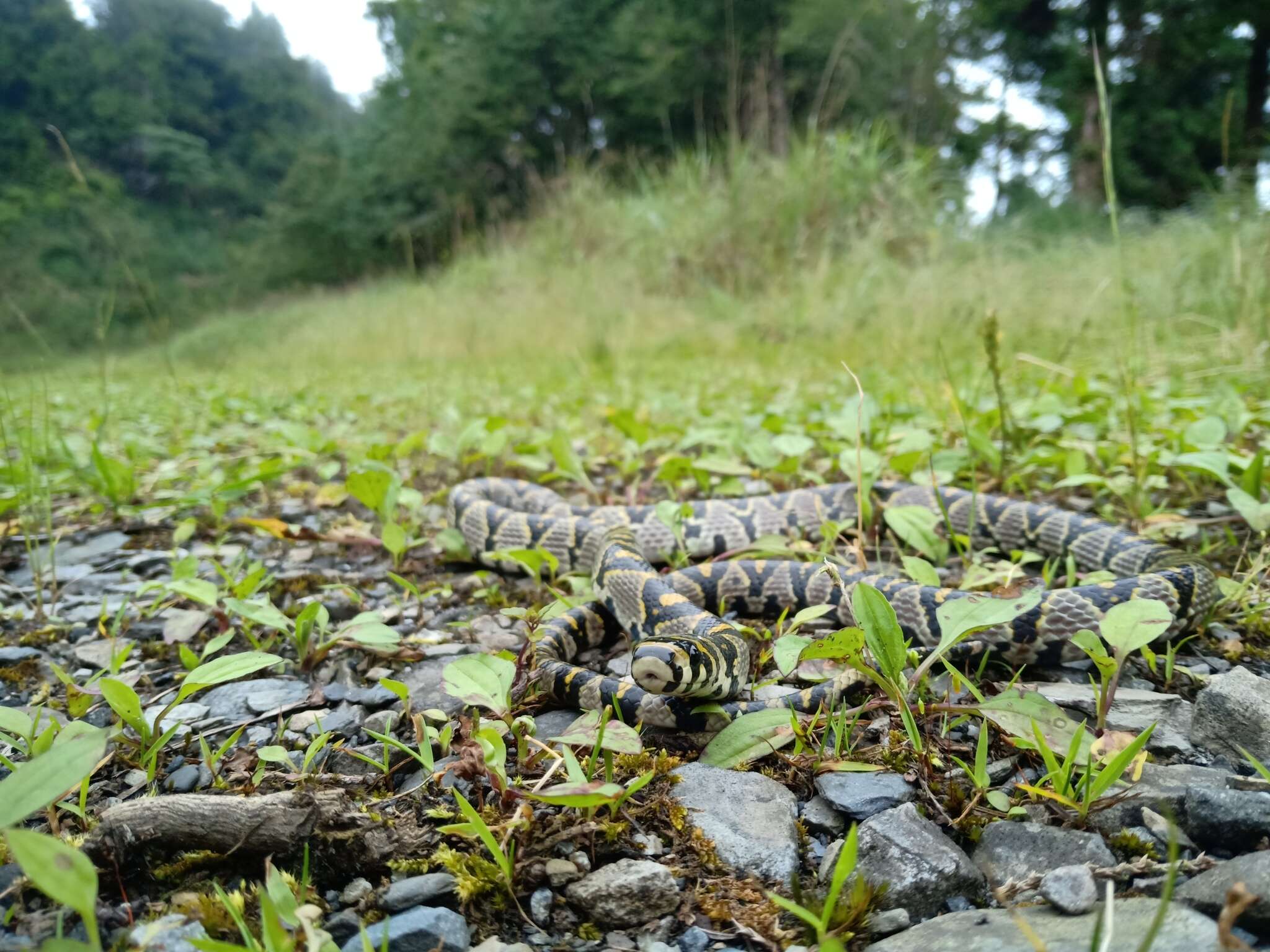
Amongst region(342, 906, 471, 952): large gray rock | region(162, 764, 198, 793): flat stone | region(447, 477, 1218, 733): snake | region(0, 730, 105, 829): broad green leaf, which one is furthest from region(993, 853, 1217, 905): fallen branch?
region(162, 764, 198, 793): flat stone

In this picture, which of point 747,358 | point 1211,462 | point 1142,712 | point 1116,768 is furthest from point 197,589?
point 747,358

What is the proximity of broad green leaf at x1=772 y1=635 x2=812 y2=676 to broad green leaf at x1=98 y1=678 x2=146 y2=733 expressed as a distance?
157cm

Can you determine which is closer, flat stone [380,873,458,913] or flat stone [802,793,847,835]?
flat stone [380,873,458,913]

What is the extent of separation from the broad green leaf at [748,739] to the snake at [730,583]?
0.26 ft

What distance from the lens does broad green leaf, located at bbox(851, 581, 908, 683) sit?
173 centimetres

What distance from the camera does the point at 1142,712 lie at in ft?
6.18

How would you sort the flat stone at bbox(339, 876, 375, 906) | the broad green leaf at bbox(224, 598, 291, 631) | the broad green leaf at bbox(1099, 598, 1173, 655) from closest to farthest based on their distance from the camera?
1. the flat stone at bbox(339, 876, 375, 906)
2. the broad green leaf at bbox(1099, 598, 1173, 655)
3. the broad green leaf at bbox(224, 598, 291, 631)

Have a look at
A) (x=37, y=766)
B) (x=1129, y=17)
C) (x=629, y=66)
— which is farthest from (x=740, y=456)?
(x=1129, y=17)

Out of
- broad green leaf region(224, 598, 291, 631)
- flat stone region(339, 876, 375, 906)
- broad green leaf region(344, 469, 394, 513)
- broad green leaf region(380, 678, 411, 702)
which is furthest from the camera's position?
broad green leaf region(344, 469, 394, 513)

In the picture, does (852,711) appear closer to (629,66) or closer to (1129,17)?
(629,66)

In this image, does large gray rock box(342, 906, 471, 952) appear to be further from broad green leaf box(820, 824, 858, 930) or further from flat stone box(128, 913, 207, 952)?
broad green leaf box(820, 824, 858, 930)

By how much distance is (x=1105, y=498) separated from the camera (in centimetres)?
347

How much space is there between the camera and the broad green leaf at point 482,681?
1798mm

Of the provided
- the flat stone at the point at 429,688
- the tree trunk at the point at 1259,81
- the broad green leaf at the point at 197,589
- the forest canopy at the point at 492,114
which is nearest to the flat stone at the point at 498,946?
the flat stone at the point at 429,688
